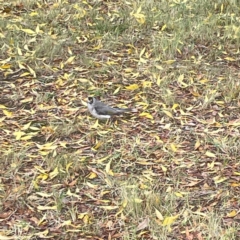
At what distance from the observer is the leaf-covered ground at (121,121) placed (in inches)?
144

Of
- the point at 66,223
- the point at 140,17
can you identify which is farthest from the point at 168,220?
the point at 140,17

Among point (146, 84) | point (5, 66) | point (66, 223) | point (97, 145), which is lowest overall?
point (5, 66)

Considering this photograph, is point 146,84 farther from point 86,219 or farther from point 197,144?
point 86,219

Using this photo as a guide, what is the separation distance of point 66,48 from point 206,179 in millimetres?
2545

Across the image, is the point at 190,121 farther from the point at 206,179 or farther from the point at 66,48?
the point at 66,48

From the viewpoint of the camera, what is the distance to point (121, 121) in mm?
4789

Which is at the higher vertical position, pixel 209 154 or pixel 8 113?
pixel 209 154

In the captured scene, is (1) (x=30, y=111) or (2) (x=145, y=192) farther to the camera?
(1) (x=30, y=111)

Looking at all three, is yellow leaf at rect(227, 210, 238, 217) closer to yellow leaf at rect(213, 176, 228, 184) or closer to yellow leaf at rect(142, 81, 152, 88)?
yellow leaf at rect(213, 176, 228, 184)

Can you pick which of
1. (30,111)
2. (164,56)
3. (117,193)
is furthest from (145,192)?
(164,56)

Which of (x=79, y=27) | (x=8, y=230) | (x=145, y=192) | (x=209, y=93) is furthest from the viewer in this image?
(x=79, y=27)

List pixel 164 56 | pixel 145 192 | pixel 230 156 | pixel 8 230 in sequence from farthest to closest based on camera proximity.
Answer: pixel 164 56 < pixel 230 156 < pixel 145 192 < pixel 8 230

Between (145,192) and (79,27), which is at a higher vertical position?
(145,192)

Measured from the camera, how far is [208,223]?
3.54m
